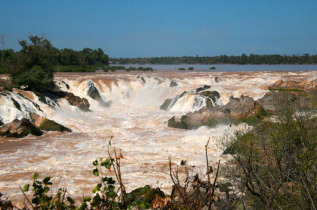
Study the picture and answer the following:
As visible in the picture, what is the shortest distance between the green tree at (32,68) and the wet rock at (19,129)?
24.0 feet

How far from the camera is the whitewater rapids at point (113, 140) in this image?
10.9 meters

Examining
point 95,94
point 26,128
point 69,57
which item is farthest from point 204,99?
point 69,57

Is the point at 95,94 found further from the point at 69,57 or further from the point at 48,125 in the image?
the point at 69,57

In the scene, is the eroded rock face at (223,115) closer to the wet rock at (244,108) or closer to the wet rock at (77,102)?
the wet rock at (244,108)

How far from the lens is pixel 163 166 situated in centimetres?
1208

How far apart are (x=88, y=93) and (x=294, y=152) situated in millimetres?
21835

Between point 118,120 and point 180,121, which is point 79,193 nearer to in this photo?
point 180,121

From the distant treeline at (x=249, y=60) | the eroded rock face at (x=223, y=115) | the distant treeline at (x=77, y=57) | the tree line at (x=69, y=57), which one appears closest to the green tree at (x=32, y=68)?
the tree line at (x=69, y=57)

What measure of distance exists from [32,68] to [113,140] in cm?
1104

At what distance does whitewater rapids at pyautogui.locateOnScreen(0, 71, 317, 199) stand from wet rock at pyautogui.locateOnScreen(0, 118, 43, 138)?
36 centimetres

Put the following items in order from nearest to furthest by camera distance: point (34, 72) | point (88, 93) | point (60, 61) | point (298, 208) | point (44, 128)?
1. point (298, 208)
2. point (44, 128)
3. point (34, 72)
4. point (88, 93)
5. point (60, 61)

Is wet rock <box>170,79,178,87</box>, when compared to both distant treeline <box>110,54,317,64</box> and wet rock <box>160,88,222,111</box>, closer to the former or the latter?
wet rock <box>160,88,222,111</box>

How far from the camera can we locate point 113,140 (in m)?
16.1

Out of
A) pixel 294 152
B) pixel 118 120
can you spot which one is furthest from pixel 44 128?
pixel 294 152
